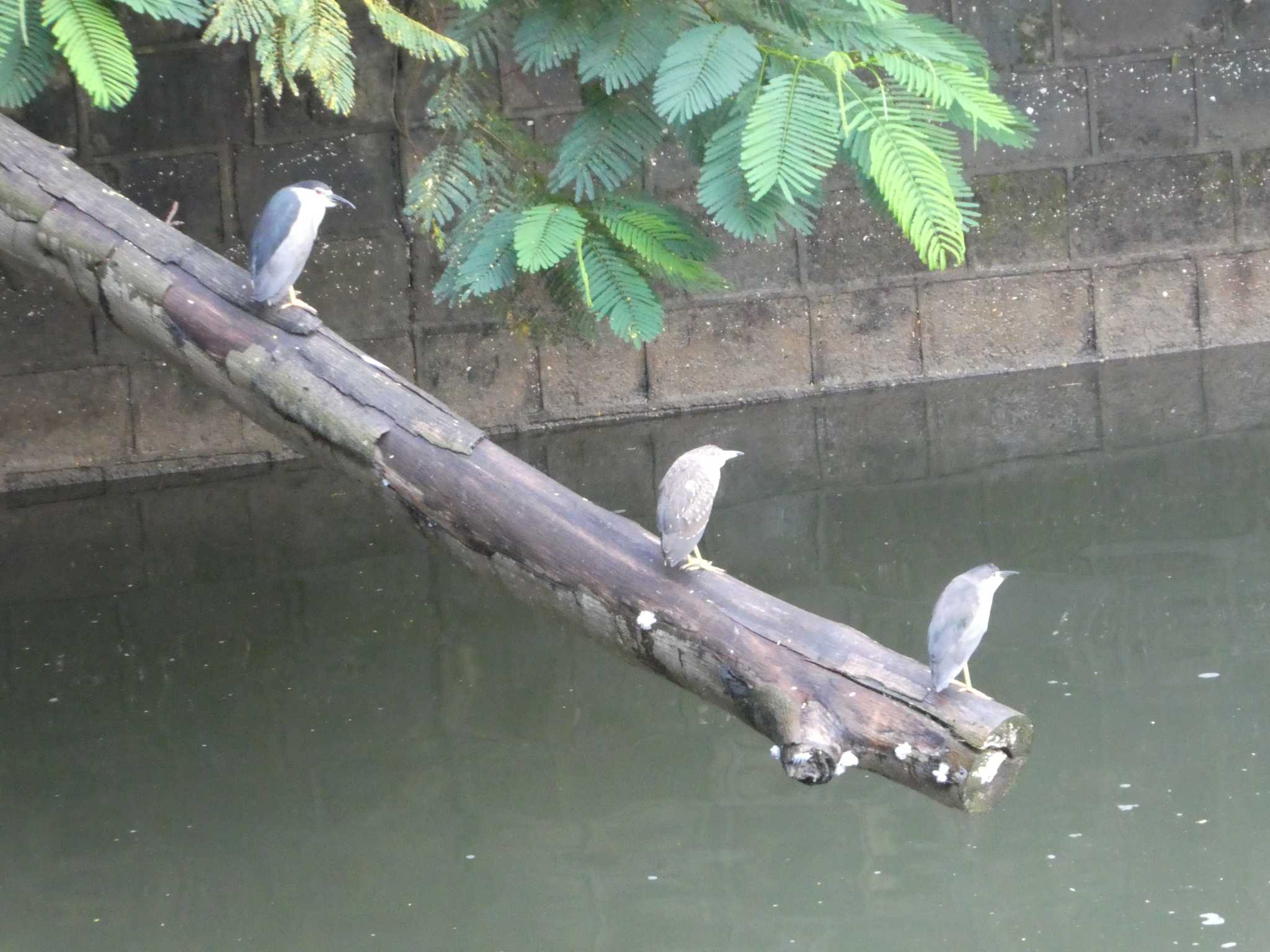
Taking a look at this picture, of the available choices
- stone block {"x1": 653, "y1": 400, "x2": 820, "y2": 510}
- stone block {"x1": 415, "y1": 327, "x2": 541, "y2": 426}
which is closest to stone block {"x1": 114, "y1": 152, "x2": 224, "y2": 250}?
stone block {"x1": 415, "y1": 327, "x2": 541, "y2": 426}

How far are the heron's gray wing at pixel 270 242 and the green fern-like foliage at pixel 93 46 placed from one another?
0.51 meters

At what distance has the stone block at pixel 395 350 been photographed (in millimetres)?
6621

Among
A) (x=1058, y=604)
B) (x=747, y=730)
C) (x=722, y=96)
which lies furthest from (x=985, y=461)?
(x=722, y=96)

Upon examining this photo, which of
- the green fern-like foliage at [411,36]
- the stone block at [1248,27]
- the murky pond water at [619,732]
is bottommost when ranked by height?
the murky pond water at [619,732]

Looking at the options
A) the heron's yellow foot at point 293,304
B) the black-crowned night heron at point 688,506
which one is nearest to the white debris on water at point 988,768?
the black-crowned night heron at point 688,506

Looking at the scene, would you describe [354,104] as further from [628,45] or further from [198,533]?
[628,45]

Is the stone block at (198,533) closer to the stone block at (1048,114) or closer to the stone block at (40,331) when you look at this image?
the stone block at (40,331)

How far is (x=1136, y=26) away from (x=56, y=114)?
16.5 feet

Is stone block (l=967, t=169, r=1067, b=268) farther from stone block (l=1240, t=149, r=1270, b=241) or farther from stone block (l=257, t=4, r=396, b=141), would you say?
stone block (l=257, t=4, r=396, b=141)

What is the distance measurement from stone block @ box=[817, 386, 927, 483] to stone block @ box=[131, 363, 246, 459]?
8.95ft

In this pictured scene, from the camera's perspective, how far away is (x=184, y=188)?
6.36 m

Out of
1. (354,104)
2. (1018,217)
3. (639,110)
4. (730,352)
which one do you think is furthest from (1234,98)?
(639,110)

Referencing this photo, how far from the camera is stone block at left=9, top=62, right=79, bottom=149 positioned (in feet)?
20.1

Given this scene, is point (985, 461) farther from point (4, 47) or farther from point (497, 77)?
point (4, 47)
